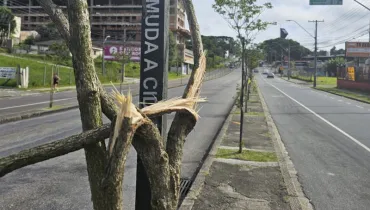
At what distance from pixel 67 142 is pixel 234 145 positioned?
7929mm

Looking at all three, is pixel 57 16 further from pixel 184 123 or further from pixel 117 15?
pixel 117 15

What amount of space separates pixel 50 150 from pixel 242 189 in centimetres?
451

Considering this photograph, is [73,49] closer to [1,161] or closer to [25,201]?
[1,161]

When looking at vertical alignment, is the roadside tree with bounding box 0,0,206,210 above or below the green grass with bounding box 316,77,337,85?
below

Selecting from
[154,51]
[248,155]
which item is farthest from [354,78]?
[154,51]

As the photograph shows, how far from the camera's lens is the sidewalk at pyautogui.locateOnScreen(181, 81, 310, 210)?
5.64m

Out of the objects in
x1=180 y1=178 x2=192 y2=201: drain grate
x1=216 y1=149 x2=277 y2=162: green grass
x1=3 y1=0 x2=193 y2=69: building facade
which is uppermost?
x1=3 y1=0 x2=193 y2=69: building facade

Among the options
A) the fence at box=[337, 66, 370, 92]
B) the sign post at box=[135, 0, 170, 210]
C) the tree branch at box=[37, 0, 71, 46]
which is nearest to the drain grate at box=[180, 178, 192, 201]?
the sign post at box=[135, 0, 170, 210]

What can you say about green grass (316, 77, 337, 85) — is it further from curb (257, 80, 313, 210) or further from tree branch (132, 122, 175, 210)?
tree branch (132, 122, 175, 210)

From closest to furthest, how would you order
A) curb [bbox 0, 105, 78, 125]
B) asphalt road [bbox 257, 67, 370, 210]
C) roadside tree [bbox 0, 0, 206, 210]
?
roadside tree [bbox 0, 0, 206, 210], asphalt road [bbox 257, 67, 370, 210], curb [bbox 0, 105, 78, 125]

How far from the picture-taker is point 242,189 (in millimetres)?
6273

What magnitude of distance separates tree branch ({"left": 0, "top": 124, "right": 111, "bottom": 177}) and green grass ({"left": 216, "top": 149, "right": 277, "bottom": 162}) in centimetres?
637

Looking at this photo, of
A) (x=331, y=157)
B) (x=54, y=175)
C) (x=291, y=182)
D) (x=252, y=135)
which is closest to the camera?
(x=291, y=182)

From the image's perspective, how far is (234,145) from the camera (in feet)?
32.6
